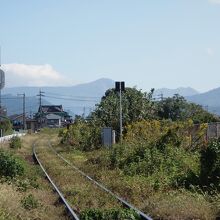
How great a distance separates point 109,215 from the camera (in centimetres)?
1135

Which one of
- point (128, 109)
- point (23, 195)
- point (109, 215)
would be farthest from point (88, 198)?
point (128, 109)

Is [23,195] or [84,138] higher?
[23,195]

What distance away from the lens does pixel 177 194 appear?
43.9 ft

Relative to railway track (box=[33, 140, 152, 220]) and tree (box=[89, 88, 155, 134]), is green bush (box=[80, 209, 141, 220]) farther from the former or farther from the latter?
tree (box=[89, 88, 155, 134])

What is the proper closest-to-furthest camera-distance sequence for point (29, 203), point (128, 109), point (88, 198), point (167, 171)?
1. point (29, 203)
2. point (88, 198)
3. point (167, 171)
4. point (128, 109)

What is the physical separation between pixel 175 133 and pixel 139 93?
64.6 feet

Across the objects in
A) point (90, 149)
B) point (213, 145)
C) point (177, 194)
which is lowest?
point (90, 149)

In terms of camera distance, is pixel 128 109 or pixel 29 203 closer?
pixel 29 203

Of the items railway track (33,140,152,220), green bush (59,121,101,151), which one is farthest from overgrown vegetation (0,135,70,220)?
green bush (59,121,101,151)

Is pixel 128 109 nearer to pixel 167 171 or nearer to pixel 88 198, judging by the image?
pixel 167 171

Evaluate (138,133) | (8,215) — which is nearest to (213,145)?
(8,215)

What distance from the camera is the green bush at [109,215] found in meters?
11.1

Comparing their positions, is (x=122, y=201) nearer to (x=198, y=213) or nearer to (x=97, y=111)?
(x=198, y=213)

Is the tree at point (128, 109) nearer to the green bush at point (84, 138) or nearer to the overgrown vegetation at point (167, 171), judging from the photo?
the green bush at point (84, 138)
